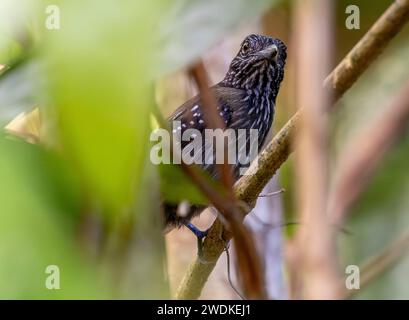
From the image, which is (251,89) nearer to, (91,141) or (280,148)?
(280,148)

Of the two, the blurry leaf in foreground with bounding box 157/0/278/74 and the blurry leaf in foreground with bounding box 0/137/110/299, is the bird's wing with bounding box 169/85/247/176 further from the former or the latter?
the blurry leaf in foreground with bounding box 0/137/110/299

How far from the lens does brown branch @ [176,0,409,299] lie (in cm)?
40

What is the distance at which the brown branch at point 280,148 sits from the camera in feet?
1.32

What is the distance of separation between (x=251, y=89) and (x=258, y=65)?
75 mm

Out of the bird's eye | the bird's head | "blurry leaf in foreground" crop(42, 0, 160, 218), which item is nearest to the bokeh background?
"blurry leaf in foreground" crop(42, 0, 160, 218)

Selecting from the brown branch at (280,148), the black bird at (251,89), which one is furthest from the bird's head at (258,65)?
the brown branch at (280,148)

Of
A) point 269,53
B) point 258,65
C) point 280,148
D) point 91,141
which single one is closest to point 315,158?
point 91,141

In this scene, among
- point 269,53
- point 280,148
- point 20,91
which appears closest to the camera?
point 20,91

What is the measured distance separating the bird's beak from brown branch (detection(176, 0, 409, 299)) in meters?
0.26

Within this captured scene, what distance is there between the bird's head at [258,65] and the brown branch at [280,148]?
0.25 metres

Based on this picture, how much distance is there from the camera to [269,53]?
3.41 ft

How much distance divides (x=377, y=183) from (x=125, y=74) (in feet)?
4.21

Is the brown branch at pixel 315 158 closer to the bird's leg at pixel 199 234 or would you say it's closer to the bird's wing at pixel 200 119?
the bird's wing at pixel 200 119
